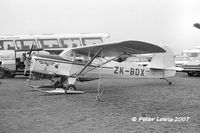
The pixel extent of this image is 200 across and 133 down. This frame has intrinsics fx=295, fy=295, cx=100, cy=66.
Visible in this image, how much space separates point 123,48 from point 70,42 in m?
11.6

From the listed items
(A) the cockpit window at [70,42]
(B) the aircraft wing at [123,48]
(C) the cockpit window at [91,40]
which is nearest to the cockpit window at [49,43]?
(A) the cockpit window at [70,42]

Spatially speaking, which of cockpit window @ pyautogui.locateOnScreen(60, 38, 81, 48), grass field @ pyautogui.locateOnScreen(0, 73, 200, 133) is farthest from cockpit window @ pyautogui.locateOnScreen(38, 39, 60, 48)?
grass field @ pyautogui.locateOnScreen(0, 73, 200, 133)

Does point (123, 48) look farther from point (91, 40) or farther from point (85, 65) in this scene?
point (91, 40)

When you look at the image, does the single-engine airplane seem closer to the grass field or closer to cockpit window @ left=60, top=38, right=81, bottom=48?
the grass field

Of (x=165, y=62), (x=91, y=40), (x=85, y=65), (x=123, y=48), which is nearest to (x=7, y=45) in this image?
(x=91, y=40)

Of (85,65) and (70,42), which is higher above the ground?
(70,42)

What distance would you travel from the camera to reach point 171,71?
44.9ft

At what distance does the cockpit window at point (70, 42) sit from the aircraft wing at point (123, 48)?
9.29 m

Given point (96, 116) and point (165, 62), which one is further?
point (165, 62)

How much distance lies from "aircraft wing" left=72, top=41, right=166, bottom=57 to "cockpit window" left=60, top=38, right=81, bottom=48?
929 centimetres

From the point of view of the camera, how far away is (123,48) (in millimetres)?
10117

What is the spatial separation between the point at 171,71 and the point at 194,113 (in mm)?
7551

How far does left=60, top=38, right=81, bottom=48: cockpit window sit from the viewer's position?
69.4 ft

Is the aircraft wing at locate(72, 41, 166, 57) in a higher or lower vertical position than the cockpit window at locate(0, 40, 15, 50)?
lower
